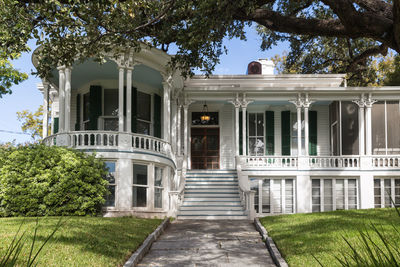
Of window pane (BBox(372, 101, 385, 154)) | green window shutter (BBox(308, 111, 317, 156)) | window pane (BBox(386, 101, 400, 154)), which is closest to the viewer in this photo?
window pane (BBox(386, 101, 400, 154))

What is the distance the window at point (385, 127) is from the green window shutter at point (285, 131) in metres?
3.95

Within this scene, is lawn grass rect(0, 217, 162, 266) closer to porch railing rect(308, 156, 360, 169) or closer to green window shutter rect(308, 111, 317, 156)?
porch railing rect(308, 156, 360, 169)

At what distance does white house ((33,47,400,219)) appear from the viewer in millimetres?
15633

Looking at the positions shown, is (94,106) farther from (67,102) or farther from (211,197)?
(211,197)

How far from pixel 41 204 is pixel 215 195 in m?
6.84

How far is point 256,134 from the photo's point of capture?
72.1 feet

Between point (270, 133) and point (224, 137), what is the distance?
2.31 m

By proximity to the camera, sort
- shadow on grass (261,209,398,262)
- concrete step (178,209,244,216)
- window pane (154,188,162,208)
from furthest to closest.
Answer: window pane (154,188,162,208)
concrete step (178,209,244,216)
shadow on grass (261,209,398,262)

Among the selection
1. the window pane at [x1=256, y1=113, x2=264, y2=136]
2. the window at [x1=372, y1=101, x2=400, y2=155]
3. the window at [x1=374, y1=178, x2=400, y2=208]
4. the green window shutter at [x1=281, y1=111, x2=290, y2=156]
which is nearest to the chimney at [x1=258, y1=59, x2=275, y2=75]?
the window pane at [x1=256, y1=113, x2=264, y2=136]

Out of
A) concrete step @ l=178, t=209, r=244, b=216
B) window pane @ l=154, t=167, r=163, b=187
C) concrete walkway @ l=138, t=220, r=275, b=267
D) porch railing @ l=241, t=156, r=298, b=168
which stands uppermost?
porch railing @ l=241, t=156, r=298, b=168

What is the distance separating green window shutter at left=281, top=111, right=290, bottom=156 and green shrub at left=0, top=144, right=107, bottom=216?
10.5 meters

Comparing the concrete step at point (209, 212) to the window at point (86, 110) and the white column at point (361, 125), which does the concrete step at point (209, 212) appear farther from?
the white column at point (361, 125)

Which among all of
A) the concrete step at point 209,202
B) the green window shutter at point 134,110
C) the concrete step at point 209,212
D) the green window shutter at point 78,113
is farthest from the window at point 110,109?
the concrete step at point 209,212

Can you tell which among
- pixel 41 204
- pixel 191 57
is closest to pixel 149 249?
pixel 191 57
